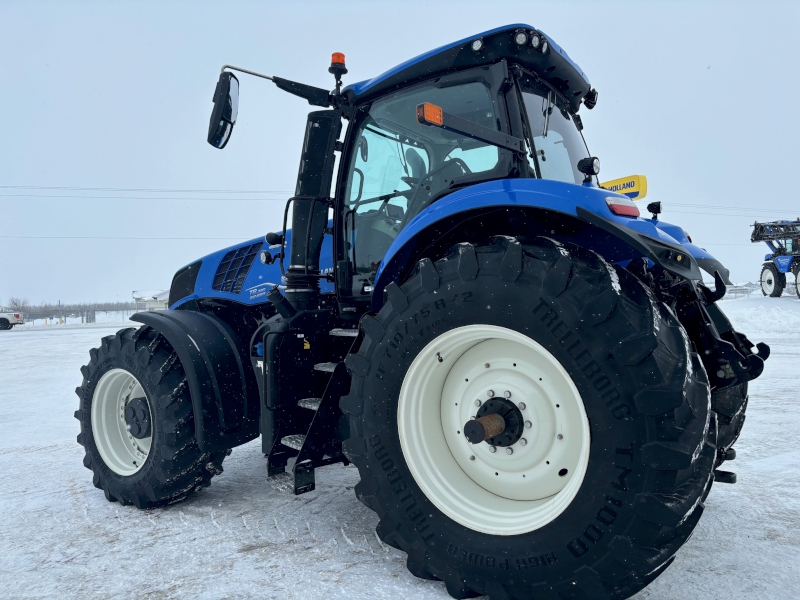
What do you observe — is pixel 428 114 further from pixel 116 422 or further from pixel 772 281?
pixel 772 281

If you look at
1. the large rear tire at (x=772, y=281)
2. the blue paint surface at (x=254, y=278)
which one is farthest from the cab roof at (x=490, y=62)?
the large rear tire at (x=772, y=281)

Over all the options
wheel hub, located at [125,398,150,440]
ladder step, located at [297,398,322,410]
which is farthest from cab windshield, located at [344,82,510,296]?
wheel hub, located at [125,398,150,440]

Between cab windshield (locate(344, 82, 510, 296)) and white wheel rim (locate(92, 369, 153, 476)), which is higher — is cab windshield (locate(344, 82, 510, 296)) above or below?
above

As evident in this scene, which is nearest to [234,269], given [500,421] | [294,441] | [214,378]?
[214,378]

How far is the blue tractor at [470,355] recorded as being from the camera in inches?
71.4

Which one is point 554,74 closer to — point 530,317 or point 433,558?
point 530,317

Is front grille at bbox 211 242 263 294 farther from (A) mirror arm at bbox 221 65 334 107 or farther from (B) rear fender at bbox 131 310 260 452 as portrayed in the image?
(A) mirror arm at bbox 221 65 334 107

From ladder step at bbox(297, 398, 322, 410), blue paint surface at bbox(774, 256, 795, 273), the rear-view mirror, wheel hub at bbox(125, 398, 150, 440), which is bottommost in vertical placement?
wheel hub at bbox(125, 398, 150, 440)

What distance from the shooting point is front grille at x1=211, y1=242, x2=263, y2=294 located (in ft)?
13.3

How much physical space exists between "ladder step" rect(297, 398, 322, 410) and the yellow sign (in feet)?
6.25

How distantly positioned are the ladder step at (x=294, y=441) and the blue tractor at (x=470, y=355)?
6 cm

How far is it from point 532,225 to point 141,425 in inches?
101

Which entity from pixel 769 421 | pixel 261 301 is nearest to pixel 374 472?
pixel 261 301

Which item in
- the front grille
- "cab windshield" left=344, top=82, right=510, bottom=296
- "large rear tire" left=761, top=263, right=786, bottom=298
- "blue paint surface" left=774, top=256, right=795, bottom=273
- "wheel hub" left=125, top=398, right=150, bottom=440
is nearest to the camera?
"cab windshield" left=344, top=82, right=510, bottom=296
